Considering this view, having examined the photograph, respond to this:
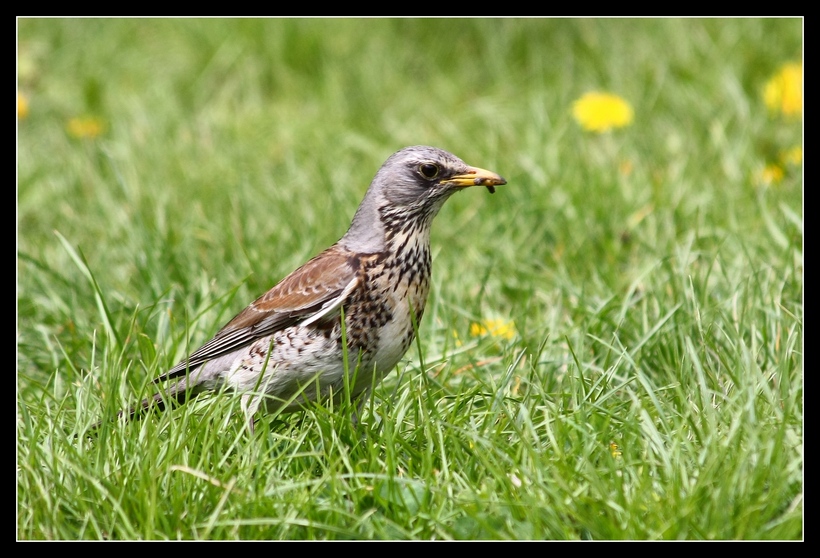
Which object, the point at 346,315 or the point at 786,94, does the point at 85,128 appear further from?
the point at 786,94

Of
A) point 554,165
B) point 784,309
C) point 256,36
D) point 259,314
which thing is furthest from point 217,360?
point 256,36

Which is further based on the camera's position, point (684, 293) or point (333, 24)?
point (333, 24)

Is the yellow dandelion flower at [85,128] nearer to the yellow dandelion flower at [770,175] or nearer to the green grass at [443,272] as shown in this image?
the green grass at [443,272]

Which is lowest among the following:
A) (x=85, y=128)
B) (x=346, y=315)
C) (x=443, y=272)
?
(x=443, y=272)

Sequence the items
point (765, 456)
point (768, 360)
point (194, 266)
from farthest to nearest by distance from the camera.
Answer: point (194, 266)
point (768, 360)
point (765, 456)

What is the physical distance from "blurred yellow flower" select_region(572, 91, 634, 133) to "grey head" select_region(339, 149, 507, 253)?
3.06 meters

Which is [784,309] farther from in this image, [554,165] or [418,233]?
[554,165]

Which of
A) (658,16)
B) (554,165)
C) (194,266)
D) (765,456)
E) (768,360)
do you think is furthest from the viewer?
(658,16)

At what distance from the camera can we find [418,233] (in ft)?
14.8

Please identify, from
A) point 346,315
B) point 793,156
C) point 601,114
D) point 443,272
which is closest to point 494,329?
point 443,272

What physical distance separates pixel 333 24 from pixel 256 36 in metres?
0.65

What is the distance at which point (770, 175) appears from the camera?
674cm

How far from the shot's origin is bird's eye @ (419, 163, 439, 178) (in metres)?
4.52

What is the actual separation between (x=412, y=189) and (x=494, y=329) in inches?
37.5
